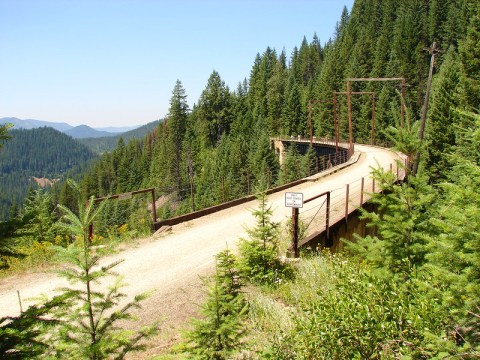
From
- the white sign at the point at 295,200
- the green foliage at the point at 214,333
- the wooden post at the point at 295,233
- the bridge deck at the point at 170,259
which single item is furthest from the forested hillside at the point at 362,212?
the bridge deck at the point at 170,259

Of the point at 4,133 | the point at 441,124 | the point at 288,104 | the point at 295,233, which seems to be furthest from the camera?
the point at 288,104

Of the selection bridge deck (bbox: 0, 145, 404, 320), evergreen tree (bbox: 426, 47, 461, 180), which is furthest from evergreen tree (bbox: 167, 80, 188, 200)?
bridge deck (bbox: 0, 145, 404, 320)

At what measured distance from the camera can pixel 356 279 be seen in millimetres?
4914

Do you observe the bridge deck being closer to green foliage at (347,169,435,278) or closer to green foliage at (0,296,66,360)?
green foliage at (347,169,435,278)

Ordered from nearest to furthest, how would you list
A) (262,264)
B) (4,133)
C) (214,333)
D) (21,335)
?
1. (21,335)
2. (4,133)
3. (214,333)
4. (262,264)

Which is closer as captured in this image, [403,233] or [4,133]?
[4,133]

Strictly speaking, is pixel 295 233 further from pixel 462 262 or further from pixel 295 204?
pixel 462 262

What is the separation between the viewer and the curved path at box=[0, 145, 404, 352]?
6648mm

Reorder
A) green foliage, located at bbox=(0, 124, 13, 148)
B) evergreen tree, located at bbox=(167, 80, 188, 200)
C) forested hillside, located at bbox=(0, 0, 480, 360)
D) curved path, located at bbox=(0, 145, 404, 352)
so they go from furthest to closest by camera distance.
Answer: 1. evergreen tree, located at bbox=(167, 80, 188, 200)
2. curved path, located at bbox=(0, 145, 404, 352)
3. forested hillside, located at bbox=(0, 0, 480, 360)
4. green foliage, located at bbox=(0, 124, 13, 148)

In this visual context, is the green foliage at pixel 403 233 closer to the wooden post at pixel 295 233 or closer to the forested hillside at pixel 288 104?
the wooden post at pixel 295 233

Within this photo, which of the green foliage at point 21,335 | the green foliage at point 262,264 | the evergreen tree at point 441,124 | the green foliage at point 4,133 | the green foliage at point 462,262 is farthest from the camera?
the evergreen tree at point 441,124

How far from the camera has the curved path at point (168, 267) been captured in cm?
665

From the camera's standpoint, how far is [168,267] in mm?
8352

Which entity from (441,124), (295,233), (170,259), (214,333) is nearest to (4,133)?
(214,333)
